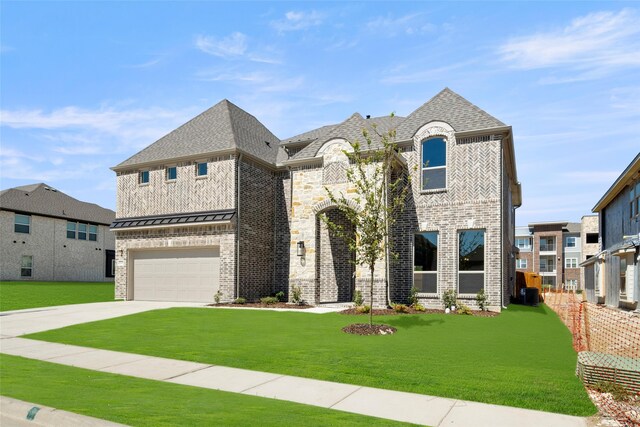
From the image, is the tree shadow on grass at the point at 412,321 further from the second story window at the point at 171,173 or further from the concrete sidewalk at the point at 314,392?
the second story window at the point at 171,173

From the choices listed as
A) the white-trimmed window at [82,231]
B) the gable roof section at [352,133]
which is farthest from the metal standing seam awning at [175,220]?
the white-trimmed window at [82,231]

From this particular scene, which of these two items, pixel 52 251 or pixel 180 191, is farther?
pixel 52 251

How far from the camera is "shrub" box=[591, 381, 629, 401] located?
6.96 m

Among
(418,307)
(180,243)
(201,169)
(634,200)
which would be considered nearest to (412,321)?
(418,307)

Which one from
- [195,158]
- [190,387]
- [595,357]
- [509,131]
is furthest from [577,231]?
[190,387]

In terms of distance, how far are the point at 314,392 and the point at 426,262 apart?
40.9ft

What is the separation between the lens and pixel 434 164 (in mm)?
19141

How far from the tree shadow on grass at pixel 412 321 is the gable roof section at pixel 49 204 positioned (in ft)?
110

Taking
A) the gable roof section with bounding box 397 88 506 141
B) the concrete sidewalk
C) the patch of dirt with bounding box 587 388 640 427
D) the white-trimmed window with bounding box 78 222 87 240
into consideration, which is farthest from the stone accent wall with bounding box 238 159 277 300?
the white-trimmed window with bounding box 78 222 87 240

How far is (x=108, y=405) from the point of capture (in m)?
6.27

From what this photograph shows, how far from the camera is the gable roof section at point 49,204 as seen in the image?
36000 millimetres

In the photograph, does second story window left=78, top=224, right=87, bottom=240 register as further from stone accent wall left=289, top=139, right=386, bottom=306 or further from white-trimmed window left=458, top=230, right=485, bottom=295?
white-trimmed window left=458, top=230, right=485, bottom=295

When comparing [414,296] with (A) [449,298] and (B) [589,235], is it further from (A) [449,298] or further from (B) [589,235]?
(B) [589,235]

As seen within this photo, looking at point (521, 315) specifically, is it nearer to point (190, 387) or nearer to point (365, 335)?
point (365, 335)
